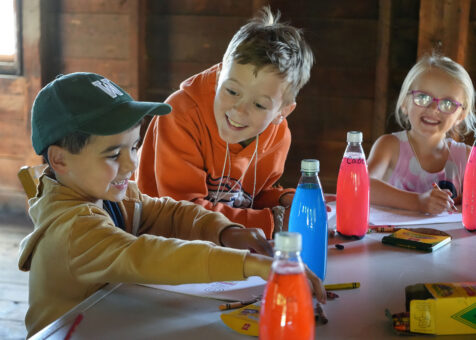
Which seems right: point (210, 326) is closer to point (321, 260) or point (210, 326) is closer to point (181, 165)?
point (321, 260)

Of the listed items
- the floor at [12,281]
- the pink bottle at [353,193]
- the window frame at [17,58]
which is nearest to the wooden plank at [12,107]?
the window frame at [17,58]

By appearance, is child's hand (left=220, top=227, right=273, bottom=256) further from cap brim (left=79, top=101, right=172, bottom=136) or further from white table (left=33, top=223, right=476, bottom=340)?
cap brim (left=79, top=101, right=172, bottom=136)

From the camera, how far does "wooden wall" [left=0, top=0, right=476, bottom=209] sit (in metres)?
2.99

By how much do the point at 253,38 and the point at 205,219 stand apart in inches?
20.9

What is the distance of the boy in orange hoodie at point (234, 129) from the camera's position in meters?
1.53

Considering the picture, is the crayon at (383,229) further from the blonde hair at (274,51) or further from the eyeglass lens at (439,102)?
the eyeglass lens at (439,102)

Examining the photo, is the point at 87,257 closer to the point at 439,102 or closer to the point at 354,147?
the point at 354,147

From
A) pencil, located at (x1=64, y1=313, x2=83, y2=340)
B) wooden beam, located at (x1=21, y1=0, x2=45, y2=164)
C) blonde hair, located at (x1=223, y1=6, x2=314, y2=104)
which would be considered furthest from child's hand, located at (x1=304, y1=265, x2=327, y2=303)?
wooden beam, located at (x1=21, y1=0, x2=45, y2=164)

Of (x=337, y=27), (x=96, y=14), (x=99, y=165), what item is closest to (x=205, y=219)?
(x=99, y=165)

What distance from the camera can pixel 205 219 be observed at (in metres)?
1.28

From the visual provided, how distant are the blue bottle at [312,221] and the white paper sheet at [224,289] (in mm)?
103

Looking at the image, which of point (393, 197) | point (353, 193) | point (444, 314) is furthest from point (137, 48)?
point (444, 314)

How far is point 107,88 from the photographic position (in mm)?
1166

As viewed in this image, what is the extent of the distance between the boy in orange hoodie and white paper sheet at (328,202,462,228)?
0.24 m
